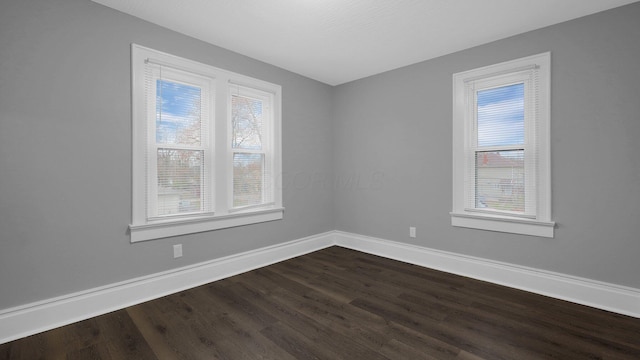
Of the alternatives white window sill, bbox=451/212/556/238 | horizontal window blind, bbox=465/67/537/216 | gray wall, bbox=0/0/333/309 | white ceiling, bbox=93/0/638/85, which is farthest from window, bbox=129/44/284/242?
horizontal window blind, bbox=465/67/537/216

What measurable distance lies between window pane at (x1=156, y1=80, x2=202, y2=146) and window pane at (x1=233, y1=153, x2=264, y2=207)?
589mm

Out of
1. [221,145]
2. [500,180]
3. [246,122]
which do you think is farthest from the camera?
[246,122]

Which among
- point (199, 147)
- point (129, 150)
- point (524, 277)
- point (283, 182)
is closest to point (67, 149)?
point (129, 150)

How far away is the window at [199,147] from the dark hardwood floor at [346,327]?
2.66 ft

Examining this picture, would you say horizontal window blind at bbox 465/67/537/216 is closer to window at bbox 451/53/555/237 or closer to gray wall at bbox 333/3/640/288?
window at bbox 451/53/555/237

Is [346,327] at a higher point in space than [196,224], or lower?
lower

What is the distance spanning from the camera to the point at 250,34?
2896 mm

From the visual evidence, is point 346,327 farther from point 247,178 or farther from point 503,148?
point 503,148

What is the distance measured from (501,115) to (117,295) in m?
4.22

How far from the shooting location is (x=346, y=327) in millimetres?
2158

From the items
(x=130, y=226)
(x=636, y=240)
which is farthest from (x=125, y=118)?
(x=636, y=240)

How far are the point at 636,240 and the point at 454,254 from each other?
1.51 m

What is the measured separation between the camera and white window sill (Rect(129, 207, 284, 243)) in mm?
2607

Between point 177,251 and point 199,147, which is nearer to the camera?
point 177,251
